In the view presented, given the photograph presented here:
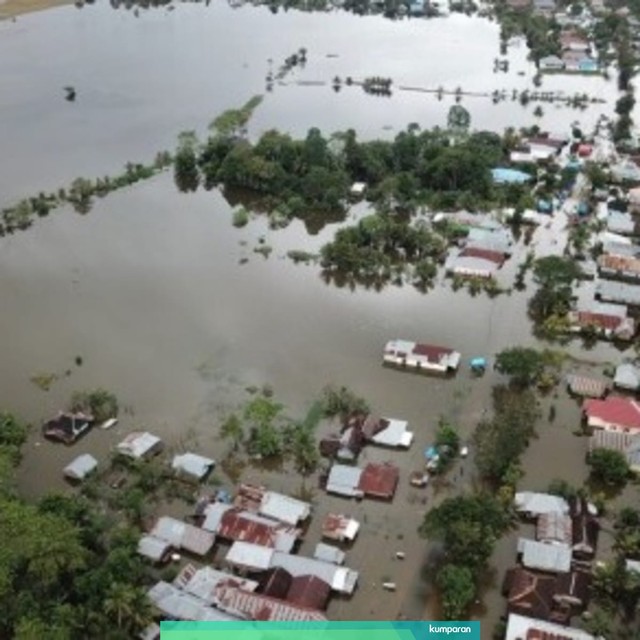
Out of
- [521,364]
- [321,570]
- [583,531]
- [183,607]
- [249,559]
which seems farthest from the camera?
[521,364]

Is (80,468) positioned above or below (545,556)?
above

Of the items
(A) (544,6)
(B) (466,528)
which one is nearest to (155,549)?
(B) (466,528)

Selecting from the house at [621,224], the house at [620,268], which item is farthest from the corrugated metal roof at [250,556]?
the house at [621,224]

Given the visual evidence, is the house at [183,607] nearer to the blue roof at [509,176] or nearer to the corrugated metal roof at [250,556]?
the corrugated metal roof at [250,556]

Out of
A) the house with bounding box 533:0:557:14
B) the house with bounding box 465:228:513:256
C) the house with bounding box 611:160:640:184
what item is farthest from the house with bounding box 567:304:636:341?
the house with bounding box 533:0:557:14

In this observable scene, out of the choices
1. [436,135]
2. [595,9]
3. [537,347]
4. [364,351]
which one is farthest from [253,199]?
[595,9]

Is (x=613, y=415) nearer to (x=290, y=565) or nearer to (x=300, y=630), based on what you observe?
(x=290, y=565)

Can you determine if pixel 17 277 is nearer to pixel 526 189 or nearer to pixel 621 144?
pixel 526 189
